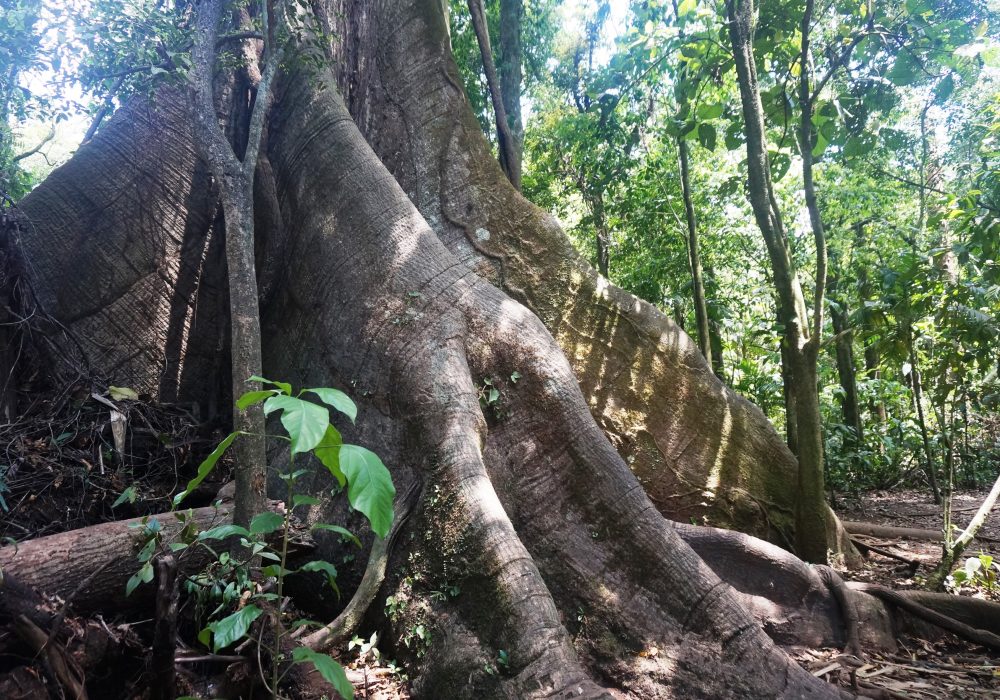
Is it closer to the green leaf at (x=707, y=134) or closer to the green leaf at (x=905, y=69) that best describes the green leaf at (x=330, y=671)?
the green leaf at (x=707, y=134)

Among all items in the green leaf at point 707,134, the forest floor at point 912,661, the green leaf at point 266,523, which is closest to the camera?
the green leaf at point 266,523

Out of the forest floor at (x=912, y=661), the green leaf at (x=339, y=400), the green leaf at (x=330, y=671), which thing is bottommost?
the forest floor at (x=912, y=661)

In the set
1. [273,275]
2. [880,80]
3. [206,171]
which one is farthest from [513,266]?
[880,80]

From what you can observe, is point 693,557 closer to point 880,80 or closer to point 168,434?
point 168,434

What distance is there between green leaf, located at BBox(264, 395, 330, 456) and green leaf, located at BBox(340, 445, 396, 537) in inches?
4.5

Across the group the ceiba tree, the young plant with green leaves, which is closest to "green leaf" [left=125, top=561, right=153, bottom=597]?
the young plant with green leaves

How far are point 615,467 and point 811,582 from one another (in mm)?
1261

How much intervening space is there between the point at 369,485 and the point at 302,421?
0.72ft

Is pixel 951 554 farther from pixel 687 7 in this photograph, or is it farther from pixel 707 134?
pixel 687 7

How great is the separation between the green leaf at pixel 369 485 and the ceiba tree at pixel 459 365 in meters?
1.09

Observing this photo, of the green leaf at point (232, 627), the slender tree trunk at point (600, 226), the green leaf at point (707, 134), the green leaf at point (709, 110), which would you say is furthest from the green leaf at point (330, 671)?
the slender tree trunk at point (600, 226)

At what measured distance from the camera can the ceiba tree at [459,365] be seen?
257 cm

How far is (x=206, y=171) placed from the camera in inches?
177

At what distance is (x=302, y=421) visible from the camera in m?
1.36
